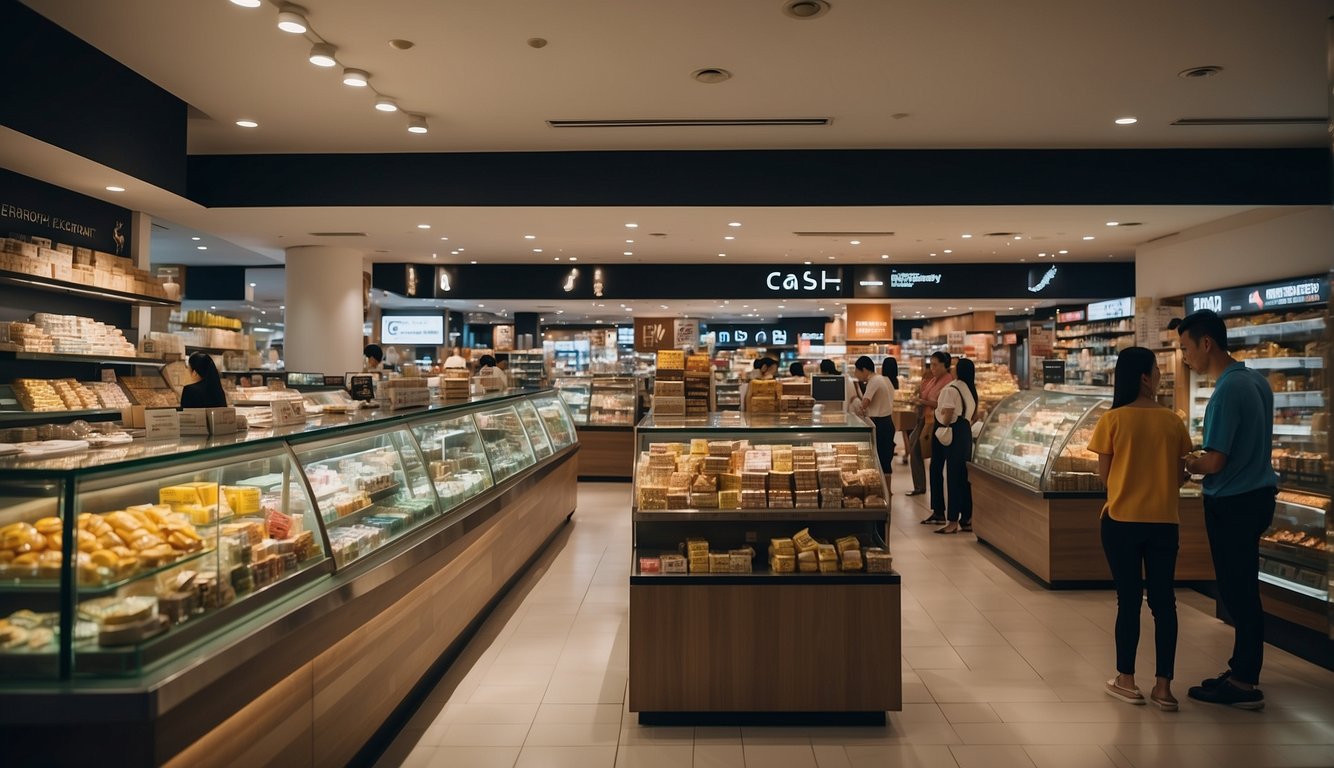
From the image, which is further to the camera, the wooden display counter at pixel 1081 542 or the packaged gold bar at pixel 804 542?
the wooden display counter at pixel 1081 542

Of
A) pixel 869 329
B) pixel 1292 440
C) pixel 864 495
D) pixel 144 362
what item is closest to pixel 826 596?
pixel 864 495

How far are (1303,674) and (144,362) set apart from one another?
8.71m

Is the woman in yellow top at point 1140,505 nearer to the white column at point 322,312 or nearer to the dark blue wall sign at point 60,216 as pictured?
the dark blue wall sign at point 60,216

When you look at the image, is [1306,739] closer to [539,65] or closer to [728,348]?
[539,65]

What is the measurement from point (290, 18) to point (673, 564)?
11.7 ft

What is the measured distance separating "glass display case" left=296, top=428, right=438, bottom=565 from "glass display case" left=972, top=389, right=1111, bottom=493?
4.25 metres

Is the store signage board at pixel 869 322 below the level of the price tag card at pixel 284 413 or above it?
above

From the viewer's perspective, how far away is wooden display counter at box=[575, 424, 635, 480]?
1095 centimetres

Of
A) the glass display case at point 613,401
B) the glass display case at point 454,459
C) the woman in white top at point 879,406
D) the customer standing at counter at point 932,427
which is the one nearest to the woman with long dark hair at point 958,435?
the customer standing at counter at point 932,427

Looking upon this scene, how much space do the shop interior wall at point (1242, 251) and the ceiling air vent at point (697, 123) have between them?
181 inches

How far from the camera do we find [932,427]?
29.0ft

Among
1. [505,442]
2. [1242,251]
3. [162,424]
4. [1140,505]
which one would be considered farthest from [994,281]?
[162,424]

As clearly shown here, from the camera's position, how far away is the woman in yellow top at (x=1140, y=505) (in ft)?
11.8

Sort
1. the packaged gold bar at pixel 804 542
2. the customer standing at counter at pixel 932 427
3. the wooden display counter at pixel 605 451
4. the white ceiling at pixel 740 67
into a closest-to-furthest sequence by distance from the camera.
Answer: the packaged gold bar at pixel 804 542, the white ceiling at pixel 740 67, the customer standing at counter at pixel 932 427, the wooden display counter at pixel 605 451
